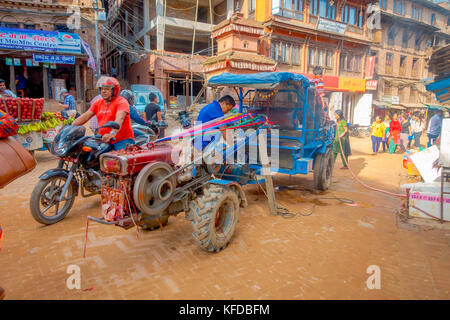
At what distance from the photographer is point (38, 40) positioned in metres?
16.0

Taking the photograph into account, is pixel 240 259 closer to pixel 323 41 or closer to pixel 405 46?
pixel 323 41

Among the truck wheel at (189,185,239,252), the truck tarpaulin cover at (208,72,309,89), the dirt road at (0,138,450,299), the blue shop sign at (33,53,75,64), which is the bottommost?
the dirt road at (0,138,450,299)

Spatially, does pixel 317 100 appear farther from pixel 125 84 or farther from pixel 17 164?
pixel 125 84

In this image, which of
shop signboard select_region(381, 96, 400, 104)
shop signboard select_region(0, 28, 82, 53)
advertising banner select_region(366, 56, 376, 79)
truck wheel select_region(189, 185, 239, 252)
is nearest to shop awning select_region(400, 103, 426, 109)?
shop signboard select_region(381, 96, 400, 104)

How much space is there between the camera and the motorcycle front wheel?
400 centimetres

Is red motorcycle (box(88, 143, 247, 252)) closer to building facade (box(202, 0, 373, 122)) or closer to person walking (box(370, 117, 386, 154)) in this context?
person walking (box(370, 117, 386, 154))

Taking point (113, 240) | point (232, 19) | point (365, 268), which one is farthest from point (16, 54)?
point (365, 268)

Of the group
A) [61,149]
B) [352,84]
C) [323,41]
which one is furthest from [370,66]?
[61,149]

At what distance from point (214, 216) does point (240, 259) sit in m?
0.64

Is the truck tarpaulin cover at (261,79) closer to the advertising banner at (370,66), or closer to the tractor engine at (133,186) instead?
the tractor engine at (133,186)

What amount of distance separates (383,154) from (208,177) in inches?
471

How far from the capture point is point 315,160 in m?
6.84

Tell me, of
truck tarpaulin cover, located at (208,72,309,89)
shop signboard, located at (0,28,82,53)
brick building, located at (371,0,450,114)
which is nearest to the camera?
truck tarpaulin cover, located at (208,72,309,89)

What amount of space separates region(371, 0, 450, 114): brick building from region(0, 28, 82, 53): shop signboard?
2484 centimetres
